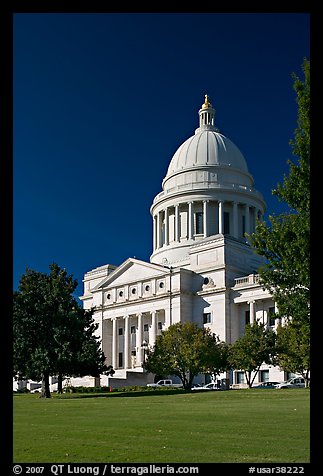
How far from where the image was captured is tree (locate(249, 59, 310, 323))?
77.3 feet

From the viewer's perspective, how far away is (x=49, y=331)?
156 ft

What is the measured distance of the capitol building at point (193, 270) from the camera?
80562mm

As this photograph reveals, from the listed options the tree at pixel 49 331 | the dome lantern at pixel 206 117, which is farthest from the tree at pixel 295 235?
the dome lantern at pixel 206 117

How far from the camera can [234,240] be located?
8488 cm

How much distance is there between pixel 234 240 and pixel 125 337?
22.2m

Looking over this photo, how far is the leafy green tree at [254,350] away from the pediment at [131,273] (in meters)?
28.2

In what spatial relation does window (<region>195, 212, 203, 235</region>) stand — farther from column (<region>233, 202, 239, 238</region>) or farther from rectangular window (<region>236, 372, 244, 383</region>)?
rectangular window (<region>236, 372, 244, 383</region>)

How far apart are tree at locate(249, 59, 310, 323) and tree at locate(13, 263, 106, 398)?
2371cm

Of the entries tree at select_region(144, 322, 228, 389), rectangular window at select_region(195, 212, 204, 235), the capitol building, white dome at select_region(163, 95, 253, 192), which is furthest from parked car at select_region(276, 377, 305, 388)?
white dome at select_region(163, 95, 253, 192)

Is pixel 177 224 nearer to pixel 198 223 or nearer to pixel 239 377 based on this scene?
pixel 198 223

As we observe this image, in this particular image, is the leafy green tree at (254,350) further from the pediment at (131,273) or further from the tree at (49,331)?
the pediment at (131,273)

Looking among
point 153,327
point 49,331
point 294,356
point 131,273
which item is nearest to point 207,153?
point 131,273

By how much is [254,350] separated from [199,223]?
4173 centimetres

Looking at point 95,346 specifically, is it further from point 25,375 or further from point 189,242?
point 189,242
